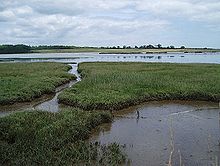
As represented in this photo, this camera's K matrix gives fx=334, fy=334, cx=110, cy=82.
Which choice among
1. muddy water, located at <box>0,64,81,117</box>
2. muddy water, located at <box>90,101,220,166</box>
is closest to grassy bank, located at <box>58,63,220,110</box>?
muddy water, located at <box>0,64,81,117</box>

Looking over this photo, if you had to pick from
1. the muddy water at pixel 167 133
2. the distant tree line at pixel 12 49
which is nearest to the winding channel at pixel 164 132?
the muddy water at pixel 167 133

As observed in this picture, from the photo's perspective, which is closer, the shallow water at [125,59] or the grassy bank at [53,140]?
the grassy bank at [53,140]

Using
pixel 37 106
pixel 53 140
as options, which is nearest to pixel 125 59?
pixel 37 106

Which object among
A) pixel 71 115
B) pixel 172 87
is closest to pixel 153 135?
pixel 71 115

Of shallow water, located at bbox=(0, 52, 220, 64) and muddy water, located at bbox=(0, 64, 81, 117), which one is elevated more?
muddy water, located at bbox=(0, 64, 81, 117)

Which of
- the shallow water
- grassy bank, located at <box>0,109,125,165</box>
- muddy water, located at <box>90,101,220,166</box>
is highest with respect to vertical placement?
grassy bank, located at <box>0,109,125,165</box>

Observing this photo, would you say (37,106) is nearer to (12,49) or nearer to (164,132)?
(164,132)

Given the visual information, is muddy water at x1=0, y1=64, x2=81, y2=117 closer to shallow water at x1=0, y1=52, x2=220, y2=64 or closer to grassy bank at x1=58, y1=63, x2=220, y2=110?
grassy bank at x1=58, y1=63, x2=220, y2=110

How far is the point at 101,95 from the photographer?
73.3 feet

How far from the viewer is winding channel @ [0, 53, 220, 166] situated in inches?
480

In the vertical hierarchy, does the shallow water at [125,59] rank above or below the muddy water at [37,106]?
below

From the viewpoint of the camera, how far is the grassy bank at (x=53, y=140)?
11.4 m

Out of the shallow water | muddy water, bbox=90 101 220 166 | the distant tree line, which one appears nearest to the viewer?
muddy water, bbox=90 101 220 166

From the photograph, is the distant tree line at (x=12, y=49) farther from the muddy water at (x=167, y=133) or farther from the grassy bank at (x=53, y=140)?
the grassy bank at (x=53, y=140)
